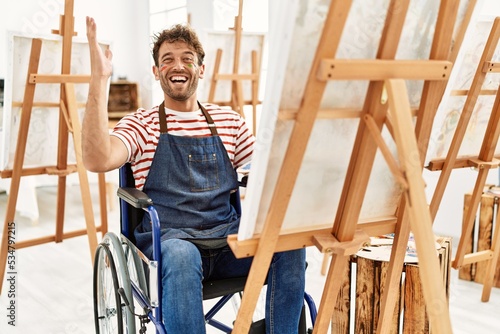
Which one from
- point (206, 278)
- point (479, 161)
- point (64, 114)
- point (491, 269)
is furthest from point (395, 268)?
point (64, 114)

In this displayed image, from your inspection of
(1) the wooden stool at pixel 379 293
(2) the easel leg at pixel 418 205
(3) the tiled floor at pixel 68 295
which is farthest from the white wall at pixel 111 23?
(2) the easel leg at pixel 418 205

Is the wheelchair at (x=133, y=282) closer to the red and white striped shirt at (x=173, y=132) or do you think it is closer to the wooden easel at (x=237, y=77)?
the red and white striped shirt at (x=173, y=132)

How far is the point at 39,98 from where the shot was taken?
2664 millimetres

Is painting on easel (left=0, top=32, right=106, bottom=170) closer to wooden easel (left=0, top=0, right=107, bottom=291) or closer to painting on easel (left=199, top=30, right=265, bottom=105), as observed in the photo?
wooden easel (left=0, top=0, right=107, bottom=291)

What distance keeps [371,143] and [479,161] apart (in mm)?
1431

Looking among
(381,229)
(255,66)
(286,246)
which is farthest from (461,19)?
(255,66)

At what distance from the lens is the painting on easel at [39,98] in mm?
2533

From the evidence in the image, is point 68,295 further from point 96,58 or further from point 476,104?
point 476,104

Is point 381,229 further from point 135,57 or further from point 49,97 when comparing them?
point 135,57

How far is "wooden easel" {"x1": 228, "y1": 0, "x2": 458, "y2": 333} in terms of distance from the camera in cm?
111

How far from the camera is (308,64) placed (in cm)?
111

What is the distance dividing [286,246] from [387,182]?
0.31 metres

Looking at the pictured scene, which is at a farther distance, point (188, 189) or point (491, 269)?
point (491, 269)

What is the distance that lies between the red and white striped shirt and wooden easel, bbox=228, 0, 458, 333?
679 millimetres
